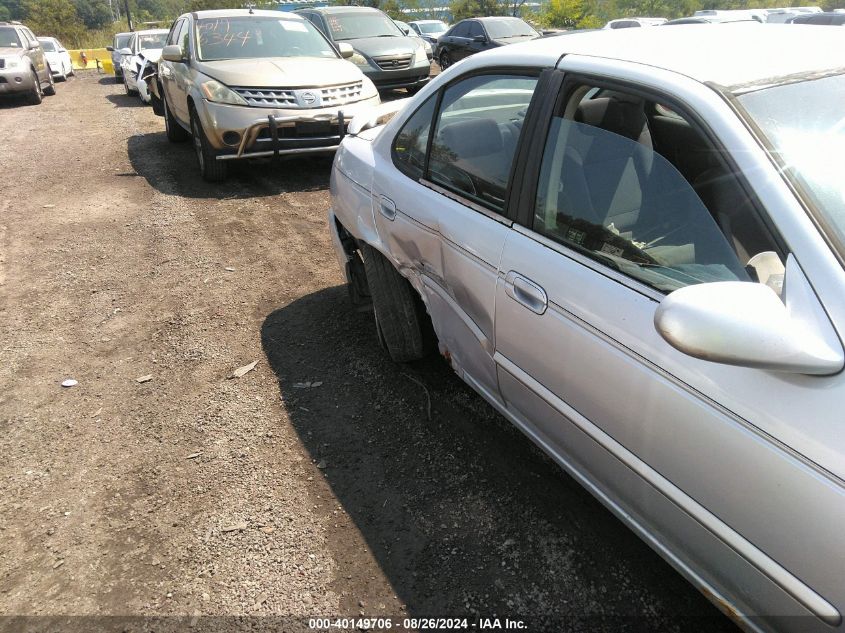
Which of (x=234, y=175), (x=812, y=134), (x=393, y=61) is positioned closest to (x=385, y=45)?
Result: (x=393, y=61)

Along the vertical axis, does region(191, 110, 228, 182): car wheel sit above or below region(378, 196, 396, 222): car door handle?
below

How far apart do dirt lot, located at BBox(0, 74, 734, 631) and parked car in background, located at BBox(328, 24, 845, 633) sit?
426 millimetres

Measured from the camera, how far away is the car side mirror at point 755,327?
1382mm

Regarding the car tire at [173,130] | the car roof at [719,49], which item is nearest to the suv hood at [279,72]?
the car tire at [173,130]

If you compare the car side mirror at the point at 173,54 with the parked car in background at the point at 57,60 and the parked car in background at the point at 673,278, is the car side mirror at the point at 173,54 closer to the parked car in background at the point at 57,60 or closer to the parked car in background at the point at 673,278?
A: the parked car in background at the point at 673,278

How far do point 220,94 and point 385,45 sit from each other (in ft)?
22.5

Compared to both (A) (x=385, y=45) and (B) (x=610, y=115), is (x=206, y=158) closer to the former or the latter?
(B) (x=610, y=115)

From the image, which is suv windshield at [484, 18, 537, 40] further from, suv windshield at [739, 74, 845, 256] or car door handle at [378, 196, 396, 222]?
suv windshield at [739, 74, 845, 256]

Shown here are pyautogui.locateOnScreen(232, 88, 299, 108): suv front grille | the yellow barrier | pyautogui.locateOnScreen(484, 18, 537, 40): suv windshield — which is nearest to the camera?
pyautogui.locateOnScreen(232, 88, 299, 108): suv front grille

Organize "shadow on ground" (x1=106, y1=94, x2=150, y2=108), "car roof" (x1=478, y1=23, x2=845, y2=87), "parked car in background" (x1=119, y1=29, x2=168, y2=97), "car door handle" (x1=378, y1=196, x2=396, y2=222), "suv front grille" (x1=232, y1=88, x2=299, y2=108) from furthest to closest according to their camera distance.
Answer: "parked car in background" (x1=119, y1=29, x2=168, y2=97) → "shadow on ground" (x1=106, y1=94, x2=150, y2=108) → "suv front grille" (x1=232, y1=88, x2=299, y2=108) → "car door handle" (x1=378, y1=196, x2=396, y2=222) → "car roof" (x1=478, y1=23, x2=845, y2=87)

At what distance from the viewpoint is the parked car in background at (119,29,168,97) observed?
46.5 ft

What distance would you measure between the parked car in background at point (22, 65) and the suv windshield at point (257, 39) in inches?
306

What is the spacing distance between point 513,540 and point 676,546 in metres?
0.77

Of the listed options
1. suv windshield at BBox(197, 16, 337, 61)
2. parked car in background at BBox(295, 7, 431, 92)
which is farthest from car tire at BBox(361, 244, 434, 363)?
parked car in background at BBox(295, 7, 431, 92)
